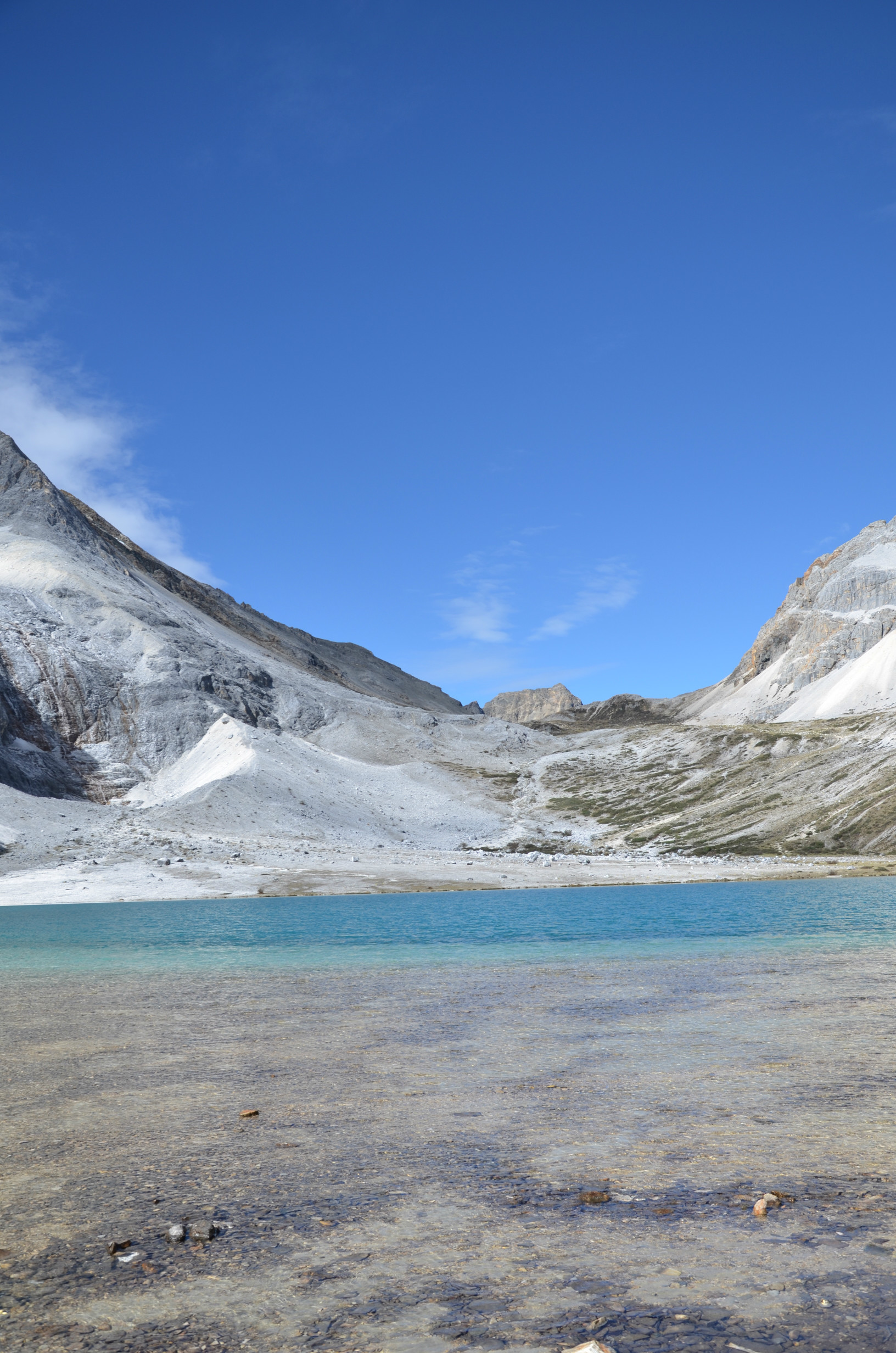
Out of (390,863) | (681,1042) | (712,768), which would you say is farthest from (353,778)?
(681,1042)

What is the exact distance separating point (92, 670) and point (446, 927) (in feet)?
383

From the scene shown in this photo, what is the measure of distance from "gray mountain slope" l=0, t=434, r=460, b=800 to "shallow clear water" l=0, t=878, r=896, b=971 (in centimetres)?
6281

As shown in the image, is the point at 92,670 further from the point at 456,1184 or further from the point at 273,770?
the point at 456,1184

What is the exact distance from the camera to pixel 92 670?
14612cm

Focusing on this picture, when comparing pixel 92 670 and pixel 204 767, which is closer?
pixel 204 767

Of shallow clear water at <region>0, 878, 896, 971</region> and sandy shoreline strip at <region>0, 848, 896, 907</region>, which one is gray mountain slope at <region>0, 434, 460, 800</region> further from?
shallow clear water at <region>0, 878, 896, 971</region>

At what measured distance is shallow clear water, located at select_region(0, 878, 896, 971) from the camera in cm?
3262

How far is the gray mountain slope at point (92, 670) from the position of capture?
435 ft

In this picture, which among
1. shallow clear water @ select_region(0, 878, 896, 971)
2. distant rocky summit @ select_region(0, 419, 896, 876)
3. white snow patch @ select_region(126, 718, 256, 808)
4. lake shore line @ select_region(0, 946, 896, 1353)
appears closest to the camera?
lake shore line @ select_region(0, 946, 896, 1353)

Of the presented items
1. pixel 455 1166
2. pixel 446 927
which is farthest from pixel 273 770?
pixel 455 1166

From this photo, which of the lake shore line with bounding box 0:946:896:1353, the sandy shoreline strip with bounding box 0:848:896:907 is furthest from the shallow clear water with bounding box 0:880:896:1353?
the sandy shoreline strip with bounding box 0:848:896:907

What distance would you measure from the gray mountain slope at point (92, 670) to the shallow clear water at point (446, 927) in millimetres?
62806

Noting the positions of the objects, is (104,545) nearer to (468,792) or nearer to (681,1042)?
(468,792)

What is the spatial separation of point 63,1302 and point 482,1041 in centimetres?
1036
